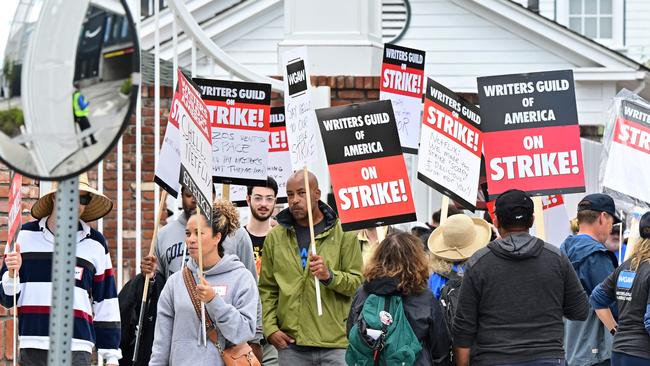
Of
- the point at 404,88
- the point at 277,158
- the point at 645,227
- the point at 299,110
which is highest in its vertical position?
the point at 404,88

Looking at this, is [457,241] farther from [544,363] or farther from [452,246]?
[544,363]

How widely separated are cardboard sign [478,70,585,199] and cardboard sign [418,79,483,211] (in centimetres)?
16

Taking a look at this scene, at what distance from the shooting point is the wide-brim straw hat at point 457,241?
327 inches

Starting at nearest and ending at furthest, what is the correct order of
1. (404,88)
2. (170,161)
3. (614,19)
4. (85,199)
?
(85,199), (170,161), (404,88), (614,19)

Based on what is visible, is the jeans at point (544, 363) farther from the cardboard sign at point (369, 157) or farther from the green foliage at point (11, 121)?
the green foliage at point (11, 121)

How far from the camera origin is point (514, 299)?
721cm

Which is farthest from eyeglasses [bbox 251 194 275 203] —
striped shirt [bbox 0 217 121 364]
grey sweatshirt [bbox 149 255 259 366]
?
striped shirt [bbox 0 217 121 364]

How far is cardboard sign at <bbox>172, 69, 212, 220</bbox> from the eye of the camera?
7.68m

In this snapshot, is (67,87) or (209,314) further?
(209,314)

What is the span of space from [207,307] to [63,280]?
344cm

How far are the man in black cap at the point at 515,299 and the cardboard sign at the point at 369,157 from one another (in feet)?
6.53

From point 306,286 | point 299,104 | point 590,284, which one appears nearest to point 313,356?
point 306,286

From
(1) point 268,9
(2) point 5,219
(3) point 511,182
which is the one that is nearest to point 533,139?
(3) point 511,182

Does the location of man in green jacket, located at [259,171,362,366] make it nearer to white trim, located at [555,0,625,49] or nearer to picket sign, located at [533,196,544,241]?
picket sign, located at [533,196,544,241]
